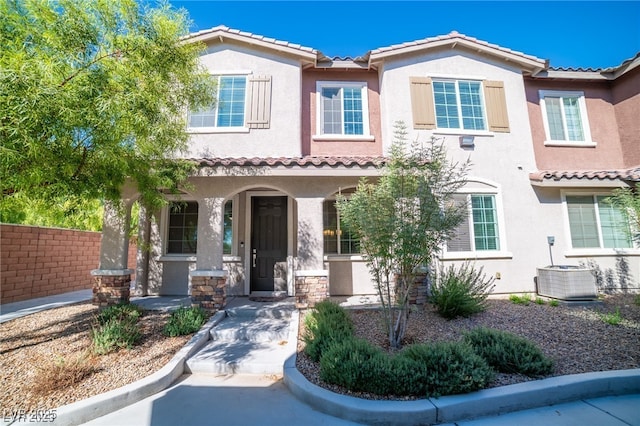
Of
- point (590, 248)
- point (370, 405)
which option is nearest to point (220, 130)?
point (370, 405)

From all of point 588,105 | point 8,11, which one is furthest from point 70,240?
point 588,105

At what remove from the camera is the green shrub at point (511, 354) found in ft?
13.7

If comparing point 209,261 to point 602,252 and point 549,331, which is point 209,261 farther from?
point 602,252

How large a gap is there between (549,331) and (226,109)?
10.3m

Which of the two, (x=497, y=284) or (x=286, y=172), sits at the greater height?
(x=286, y=172)

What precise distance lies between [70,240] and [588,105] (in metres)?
19.9

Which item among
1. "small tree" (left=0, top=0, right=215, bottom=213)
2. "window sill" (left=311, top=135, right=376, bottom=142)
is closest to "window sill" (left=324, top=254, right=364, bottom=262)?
"window sill" (left=311, top=135, right=376, bottom=142)

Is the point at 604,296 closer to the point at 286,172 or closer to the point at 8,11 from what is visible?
the point at 286,172

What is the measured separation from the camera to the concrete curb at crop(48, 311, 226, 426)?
140 inches

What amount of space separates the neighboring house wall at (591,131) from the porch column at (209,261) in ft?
35.2

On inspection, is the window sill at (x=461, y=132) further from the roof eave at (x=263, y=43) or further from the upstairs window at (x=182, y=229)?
the upstairs window at (x=182, y=229)

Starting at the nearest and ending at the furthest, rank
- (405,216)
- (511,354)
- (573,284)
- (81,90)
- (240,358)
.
→ (81,90) → (511,354) → (405,216) → (240,358) → (573,284)

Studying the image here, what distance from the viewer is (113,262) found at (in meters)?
7.66

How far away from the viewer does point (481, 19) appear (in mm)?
9805
